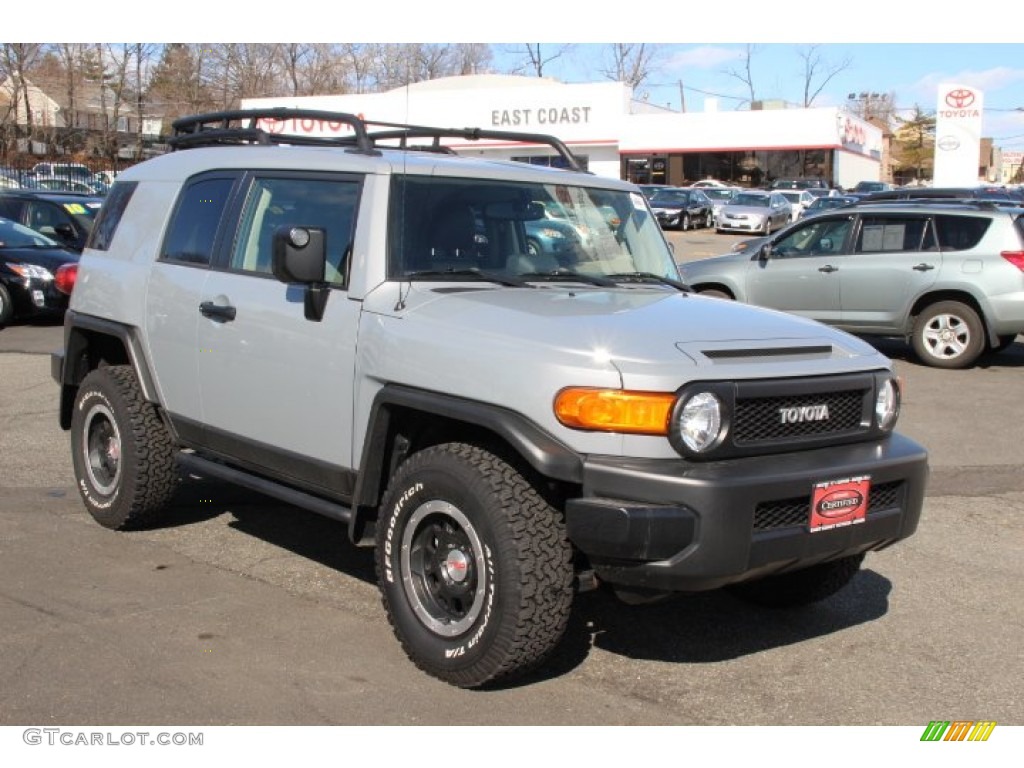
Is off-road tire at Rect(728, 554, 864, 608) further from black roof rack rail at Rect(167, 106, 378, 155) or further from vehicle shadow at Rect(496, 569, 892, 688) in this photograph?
black roof rack rail at Rect(167, 106, 378, 155)

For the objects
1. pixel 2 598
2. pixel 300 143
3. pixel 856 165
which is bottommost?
pixel 2 598

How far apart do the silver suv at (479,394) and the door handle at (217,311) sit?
0.04 feet

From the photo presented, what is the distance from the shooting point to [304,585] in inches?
208

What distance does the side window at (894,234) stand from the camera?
12328mm

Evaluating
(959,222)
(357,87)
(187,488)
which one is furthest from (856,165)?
(187,488)

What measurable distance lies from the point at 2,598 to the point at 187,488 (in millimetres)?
2049

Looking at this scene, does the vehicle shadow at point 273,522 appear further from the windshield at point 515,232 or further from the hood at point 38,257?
the hood at point 38,257

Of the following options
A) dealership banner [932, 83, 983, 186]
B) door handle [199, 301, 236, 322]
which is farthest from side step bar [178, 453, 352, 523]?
dealership banner [932, 83, 983, 186]

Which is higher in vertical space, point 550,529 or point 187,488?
point 550,529

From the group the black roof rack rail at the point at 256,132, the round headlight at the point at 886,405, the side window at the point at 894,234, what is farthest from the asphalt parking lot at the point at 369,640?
the side window at the point at 894,234

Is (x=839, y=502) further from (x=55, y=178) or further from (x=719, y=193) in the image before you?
(x=719, y=193)

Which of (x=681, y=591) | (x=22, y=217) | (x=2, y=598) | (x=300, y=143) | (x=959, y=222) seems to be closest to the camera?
(x=681, y=591)

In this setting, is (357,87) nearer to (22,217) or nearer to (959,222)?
(22,217)

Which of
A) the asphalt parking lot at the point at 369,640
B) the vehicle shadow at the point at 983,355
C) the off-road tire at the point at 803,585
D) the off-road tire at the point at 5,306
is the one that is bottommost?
the asphalt parking lot at the point at 369,640
